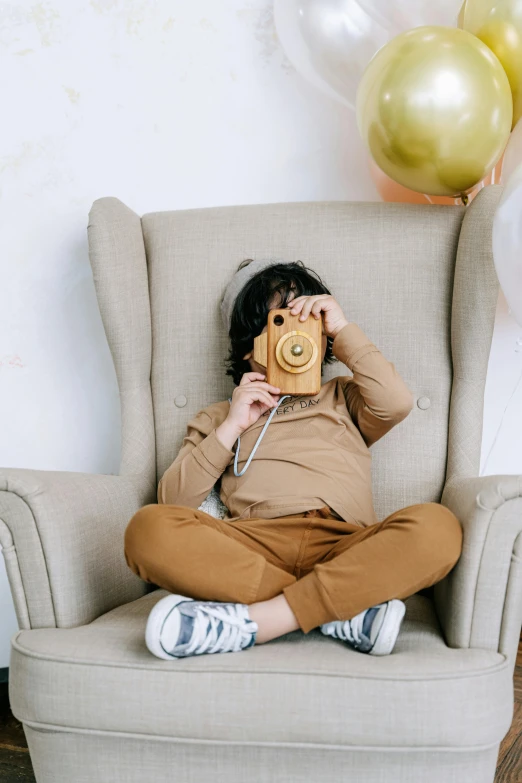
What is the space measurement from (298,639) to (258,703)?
0.12 metres

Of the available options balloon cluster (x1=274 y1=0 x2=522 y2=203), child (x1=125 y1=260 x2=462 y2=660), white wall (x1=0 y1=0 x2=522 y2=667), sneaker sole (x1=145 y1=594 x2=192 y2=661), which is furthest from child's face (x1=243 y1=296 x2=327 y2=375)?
sneaker sole (x1=145 y1=594 x2=192 y2=661)

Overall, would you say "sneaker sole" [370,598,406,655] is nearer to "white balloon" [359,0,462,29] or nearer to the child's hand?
the child's hand

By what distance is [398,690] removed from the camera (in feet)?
2.66

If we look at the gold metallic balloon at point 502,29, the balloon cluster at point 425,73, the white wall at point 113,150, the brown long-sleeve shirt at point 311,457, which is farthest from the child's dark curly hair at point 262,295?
the gold metallic balloon at point 502,29

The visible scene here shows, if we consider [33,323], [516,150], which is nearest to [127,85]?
[33,323]

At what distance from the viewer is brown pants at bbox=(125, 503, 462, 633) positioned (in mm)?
896

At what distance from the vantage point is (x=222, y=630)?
34.3 inches

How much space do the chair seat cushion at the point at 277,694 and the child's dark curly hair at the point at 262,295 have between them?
0.55 metres

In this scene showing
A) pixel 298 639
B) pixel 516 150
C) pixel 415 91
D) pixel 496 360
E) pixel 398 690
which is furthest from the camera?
pixel 496 360

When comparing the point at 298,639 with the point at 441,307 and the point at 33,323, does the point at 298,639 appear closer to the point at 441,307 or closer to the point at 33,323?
the point at 441,307

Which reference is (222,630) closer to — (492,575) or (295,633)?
(295,633)

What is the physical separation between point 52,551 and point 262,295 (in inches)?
21.1

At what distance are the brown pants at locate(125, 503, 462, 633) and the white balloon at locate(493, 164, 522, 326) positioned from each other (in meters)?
0.34

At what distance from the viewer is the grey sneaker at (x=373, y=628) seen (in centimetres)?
87
